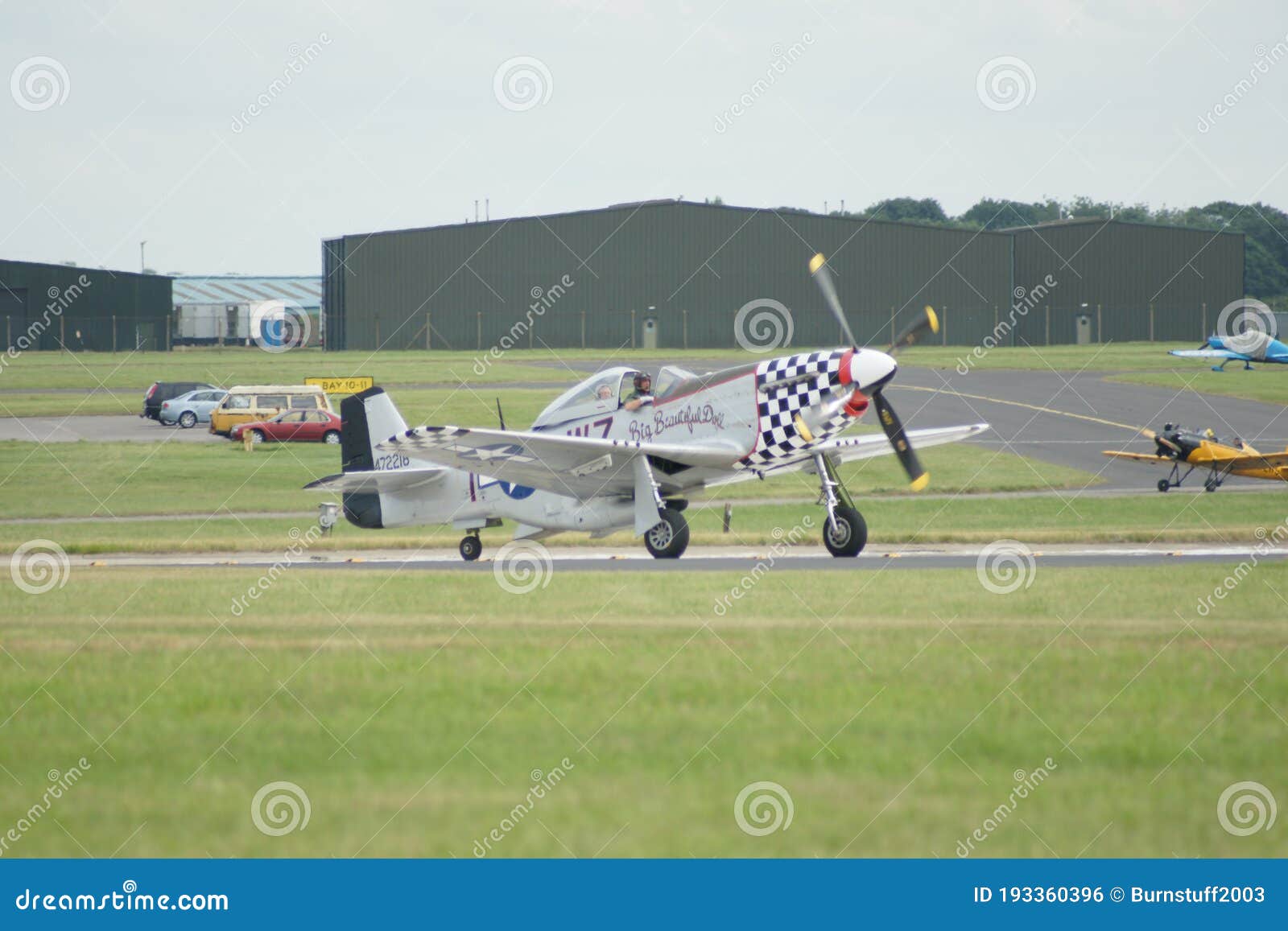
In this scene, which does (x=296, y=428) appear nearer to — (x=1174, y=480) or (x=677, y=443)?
(x=1174, y=480)

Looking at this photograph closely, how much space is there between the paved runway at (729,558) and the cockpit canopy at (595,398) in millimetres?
2336

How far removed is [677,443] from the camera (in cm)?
1898

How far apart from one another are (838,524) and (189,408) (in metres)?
38.5

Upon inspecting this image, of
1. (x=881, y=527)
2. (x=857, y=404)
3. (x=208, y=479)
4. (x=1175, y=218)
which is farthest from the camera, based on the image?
(x=1175, y=218)

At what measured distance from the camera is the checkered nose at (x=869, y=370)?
17.8m

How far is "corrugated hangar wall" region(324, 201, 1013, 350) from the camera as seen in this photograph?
7800cm

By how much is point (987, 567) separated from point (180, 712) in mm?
12992

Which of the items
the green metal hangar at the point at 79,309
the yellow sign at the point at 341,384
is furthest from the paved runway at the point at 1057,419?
the green metal hangar at the point at 79,309

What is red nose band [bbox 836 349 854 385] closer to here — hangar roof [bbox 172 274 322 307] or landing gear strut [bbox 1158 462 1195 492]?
landing gear strut [bbox 1158 462 1195 492]

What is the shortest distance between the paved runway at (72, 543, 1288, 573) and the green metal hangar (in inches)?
2486

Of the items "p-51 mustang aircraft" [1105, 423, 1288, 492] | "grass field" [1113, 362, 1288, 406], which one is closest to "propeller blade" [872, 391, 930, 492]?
"p-51 mustang aircraft" [1105, 423, 1288, 492]

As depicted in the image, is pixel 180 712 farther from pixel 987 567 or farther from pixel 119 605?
pixel 987 567

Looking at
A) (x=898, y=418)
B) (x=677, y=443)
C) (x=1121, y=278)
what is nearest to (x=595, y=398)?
(x=677, y=443)

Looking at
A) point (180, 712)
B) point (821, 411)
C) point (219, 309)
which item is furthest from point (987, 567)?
point (219, 309)
